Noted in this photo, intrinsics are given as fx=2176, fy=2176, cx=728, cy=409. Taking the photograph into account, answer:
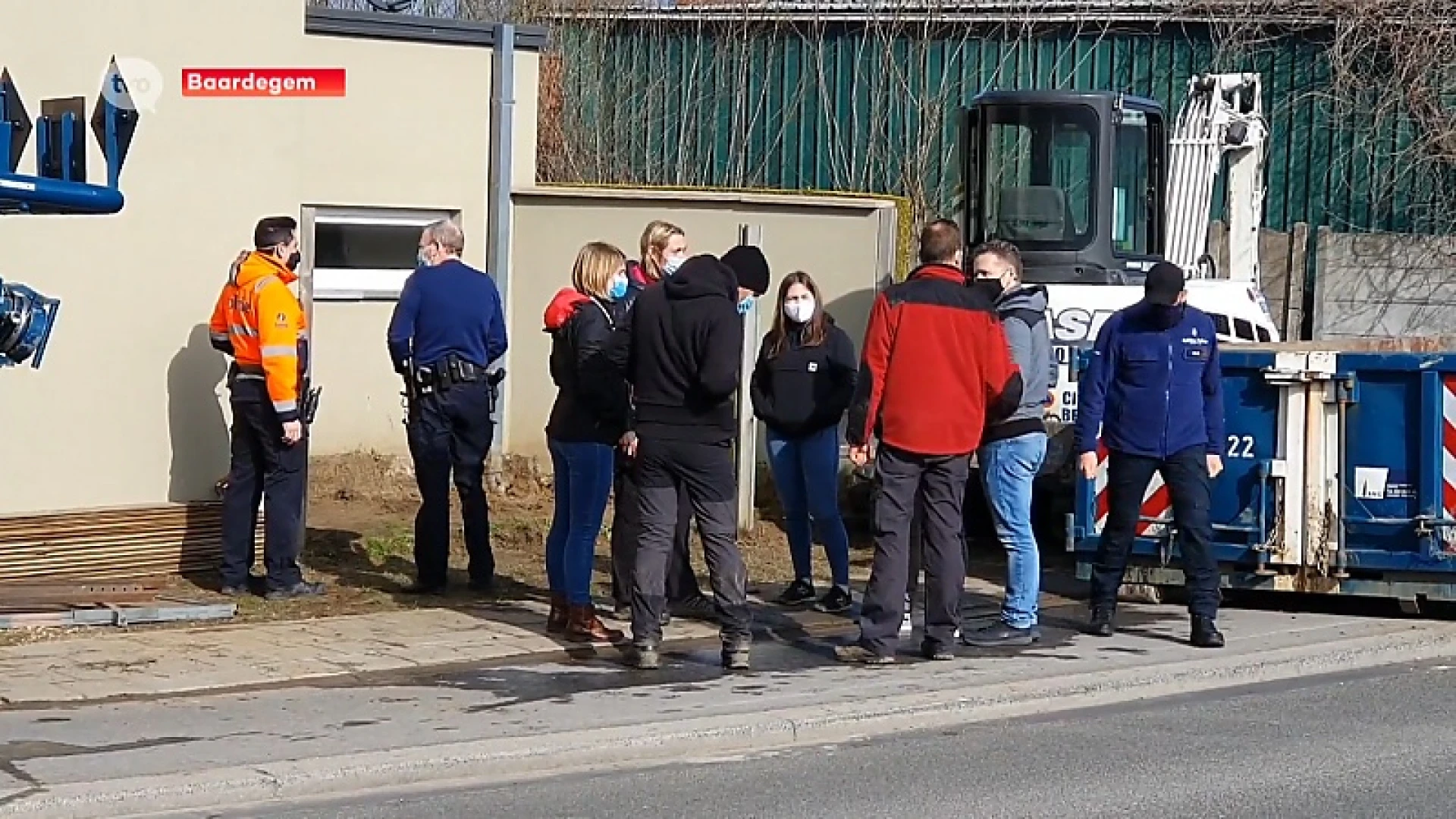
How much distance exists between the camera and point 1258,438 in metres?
12.2

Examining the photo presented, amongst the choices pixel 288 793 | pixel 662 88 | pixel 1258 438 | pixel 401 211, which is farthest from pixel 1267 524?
pixel 662 88

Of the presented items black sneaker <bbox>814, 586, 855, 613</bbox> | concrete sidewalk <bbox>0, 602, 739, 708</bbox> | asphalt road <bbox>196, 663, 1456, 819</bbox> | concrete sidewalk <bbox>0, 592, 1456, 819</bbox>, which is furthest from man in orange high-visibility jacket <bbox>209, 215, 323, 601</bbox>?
asphalt road <bbox>196, 663, 1456, 819</bbox>

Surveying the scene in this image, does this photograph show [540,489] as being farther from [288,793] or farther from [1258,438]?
[288,793]

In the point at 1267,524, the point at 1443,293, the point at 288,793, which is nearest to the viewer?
the point at 288,793

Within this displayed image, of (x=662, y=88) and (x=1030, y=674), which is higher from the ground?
(x=662, y=88)

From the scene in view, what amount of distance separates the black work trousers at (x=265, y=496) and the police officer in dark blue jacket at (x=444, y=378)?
672mm

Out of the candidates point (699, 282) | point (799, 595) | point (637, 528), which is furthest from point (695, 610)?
point (699, 282)

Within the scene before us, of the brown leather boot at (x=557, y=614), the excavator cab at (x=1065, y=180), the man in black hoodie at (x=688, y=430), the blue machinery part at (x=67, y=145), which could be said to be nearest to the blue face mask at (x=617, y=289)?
the man in black hoodie at (x=688, y=430)

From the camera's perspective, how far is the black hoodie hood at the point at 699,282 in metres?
9.80

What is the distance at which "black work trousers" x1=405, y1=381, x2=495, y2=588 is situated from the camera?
39.2ft

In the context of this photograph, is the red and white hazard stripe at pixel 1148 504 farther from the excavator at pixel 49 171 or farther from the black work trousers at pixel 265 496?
the excavator at pixel 49 171

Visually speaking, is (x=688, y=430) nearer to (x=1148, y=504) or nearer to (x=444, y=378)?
(x=444, y=378)

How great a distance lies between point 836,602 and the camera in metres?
11.9

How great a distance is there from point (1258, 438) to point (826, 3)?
42.9 ft
